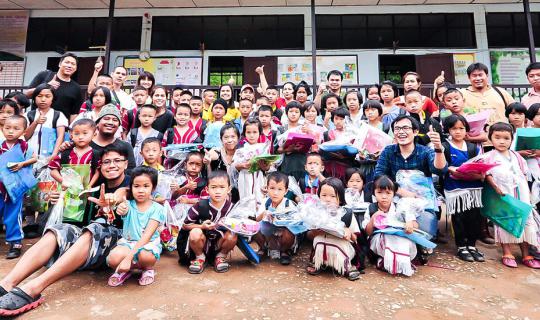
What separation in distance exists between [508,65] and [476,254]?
7.36 m

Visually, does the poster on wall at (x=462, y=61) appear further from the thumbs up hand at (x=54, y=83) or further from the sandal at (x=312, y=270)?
the thumbs up hand at (x=54, y=83)

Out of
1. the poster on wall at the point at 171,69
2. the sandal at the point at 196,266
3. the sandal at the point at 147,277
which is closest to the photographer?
the sandal at the point at 147,277

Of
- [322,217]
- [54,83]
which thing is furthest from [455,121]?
[54,83]

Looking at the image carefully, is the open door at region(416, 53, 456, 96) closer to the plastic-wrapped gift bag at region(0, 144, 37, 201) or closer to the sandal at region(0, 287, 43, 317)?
the plastic-wrapped gift bag at region(0, 144, 37, 201)

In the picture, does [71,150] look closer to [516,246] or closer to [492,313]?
[492,313]

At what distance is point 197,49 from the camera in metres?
8.76

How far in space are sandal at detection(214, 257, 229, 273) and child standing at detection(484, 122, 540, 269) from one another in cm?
243

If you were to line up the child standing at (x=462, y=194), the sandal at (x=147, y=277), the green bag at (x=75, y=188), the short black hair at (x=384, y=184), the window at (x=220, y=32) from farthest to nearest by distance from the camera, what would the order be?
the window at (x=220, y=32) → the child standing at (x=462, y=194) → the short black hair at (x=384, y=184) → the green bag at (x=75, y=188) → the sandal at (x=147, y=277)

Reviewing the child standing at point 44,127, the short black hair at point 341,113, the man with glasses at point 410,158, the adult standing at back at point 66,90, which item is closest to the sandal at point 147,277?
the child standing at point 44,127

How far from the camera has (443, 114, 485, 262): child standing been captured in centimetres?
301

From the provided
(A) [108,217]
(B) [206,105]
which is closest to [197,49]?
(B) [206,105]

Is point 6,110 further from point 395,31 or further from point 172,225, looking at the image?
point 395,31

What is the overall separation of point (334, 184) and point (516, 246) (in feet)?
7.38

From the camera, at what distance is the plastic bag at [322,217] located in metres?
2.58
